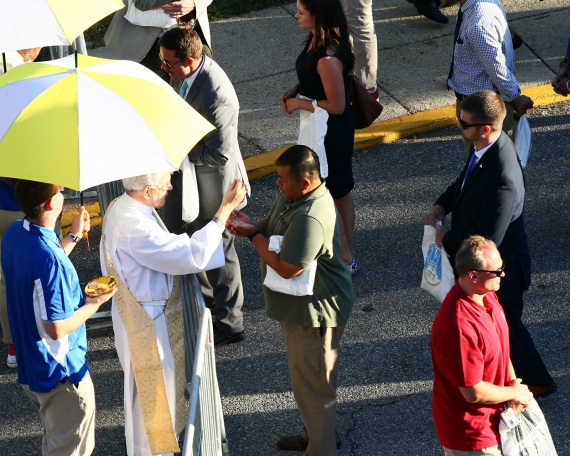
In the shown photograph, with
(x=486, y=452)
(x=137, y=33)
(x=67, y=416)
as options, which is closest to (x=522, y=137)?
(x=486, y=452)

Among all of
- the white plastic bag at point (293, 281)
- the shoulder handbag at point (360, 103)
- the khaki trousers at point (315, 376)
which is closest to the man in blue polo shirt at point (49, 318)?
the white plastic bag at point (293, 281)

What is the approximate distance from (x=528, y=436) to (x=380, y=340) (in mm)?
1932

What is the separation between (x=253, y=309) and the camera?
6.27 m

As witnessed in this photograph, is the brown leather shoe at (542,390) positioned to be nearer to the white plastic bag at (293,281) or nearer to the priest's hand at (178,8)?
the white plastic bag at (293,281)

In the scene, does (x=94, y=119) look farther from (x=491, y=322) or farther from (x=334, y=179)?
(x=334, y=179)

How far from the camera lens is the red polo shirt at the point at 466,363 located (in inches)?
149

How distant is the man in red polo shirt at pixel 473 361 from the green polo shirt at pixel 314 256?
0.73m

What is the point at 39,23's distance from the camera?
5.09 m

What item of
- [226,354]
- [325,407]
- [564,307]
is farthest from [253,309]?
[564,307]

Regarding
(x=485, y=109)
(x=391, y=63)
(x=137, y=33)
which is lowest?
(x=391, y=63)

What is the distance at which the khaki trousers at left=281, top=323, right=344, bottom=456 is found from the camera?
15.0 ft

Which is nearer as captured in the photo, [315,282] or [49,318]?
[49,318]

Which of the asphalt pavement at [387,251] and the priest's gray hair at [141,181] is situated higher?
the priest's gray hair at [141,181]

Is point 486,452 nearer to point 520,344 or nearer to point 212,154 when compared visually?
point 520,344
